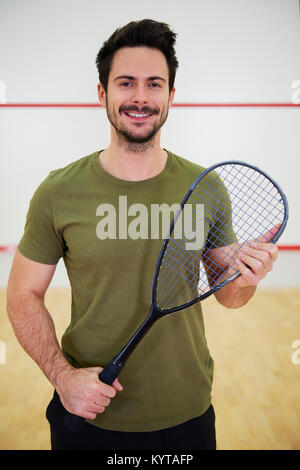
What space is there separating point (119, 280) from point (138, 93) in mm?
364

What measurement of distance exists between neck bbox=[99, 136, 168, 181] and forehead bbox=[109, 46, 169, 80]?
0.13 metres

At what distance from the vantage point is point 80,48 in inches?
125

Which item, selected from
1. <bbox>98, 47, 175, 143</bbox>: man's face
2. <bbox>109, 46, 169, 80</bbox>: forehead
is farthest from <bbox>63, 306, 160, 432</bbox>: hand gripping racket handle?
<bbox>109, 46, 169, 80</bbox>: forehead

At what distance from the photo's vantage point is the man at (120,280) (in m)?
0.87

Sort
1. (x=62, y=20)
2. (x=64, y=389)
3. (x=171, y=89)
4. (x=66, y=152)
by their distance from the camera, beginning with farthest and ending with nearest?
(x=66, y=152) < (x=62, y=20) < (x=171, y=89) < (x=64, y=389)

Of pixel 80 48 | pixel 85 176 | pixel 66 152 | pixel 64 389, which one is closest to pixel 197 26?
pixel 80 48

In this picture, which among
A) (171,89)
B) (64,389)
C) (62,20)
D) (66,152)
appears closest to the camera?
(64,389)

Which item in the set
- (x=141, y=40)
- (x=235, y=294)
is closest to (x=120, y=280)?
(x=235, y=294)

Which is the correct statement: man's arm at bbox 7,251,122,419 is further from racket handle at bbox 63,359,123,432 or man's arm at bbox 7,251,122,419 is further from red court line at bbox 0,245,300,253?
red court line at bbox 0,245,300,253

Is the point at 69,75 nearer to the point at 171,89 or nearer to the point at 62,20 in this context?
the point at 62,20

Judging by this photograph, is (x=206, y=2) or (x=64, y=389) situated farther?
(x=206, y=2)

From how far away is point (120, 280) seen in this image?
0.86 m

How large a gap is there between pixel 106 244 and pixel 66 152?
2.60 metres

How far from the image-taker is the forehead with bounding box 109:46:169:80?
Answer: 2.95 ft
